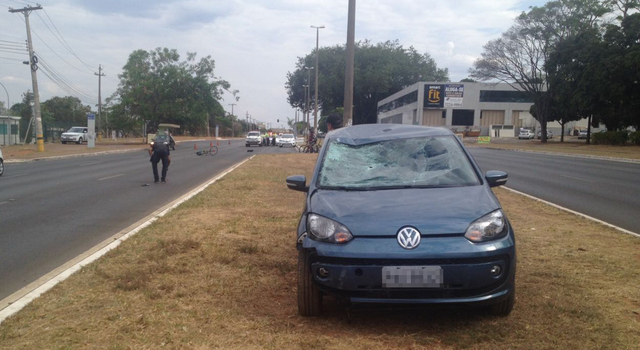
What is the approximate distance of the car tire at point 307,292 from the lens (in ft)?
12.6

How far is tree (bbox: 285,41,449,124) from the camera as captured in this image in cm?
7369

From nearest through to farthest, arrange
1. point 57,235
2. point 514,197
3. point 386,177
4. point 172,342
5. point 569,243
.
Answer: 1. point 172,342
2. point 386,177
3. point 569,243
4. point 57,235
5. point 514,197

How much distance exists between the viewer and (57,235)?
7438 mm

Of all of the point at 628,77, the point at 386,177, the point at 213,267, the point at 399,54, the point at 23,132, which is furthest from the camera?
the point at 399,54

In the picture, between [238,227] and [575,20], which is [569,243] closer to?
[238,227]

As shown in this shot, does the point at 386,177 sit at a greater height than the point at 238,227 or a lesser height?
greater

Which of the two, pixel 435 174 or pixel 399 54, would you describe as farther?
pixel 399 54

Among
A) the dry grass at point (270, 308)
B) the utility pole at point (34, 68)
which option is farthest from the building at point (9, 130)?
the dry grass at point (270, 308)

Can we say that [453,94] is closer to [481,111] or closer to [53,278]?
[481,111]

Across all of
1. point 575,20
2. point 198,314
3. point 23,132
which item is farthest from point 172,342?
point 575,20

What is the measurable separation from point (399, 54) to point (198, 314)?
78470mm

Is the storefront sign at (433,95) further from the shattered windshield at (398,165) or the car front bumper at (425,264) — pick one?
the car front bumper at (425,264)

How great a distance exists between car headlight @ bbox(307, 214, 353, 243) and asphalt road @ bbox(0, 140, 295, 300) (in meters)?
Answer: 3.02

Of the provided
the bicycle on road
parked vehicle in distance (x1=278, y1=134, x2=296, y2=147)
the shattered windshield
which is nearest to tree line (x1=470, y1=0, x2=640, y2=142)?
parked vehicle in distance (x1=278, y1=134, x2=296, y2=147)
